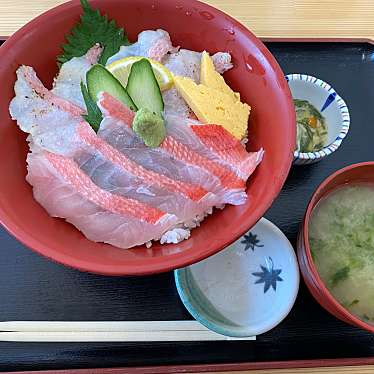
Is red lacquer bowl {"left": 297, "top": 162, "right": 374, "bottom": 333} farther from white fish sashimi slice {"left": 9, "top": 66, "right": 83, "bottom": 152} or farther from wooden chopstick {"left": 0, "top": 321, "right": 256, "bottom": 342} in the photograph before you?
white fish sashimi slice {"left": 9, "top": 66, "right": 83, "bottom": 152}

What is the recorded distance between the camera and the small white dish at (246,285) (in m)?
1.30

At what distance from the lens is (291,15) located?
180 cm

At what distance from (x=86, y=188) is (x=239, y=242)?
0.47 m

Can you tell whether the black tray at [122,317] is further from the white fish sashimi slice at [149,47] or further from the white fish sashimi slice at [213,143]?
the white fish sashimi slice at [149,47]

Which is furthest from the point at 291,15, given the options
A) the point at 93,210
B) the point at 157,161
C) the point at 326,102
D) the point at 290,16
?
the point at 93,210

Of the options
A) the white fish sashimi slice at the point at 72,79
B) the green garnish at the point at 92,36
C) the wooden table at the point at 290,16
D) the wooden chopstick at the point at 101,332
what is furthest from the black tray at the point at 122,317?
the wooden table at the point at 290,16

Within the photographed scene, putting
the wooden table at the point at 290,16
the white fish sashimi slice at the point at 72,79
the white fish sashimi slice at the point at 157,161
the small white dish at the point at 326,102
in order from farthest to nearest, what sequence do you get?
the wooden table at the point at 290,16
the small white dish at the point at 326,102
the white fish sashimi slice at the point at 72,79
the white fish sashimi slice at the point at 157,161

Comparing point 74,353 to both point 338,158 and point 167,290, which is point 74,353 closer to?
point 167,290

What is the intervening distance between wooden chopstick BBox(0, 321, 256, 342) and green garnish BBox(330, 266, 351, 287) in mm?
250

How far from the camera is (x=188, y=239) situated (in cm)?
Result: 123

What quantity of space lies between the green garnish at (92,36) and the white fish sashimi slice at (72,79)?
3cm

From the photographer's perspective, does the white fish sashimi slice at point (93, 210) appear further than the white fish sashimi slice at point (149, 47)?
No

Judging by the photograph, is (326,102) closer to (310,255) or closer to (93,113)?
(310,255)

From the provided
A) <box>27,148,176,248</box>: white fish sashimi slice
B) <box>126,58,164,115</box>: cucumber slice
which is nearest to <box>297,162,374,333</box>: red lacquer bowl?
<box>27,148,176,248</box>: white fish sashimi slice
